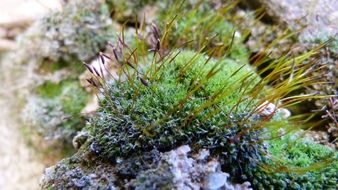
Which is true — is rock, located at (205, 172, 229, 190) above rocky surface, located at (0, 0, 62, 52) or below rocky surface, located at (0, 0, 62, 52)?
below

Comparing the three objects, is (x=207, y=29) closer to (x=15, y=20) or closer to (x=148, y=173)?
(x=148, y=173)

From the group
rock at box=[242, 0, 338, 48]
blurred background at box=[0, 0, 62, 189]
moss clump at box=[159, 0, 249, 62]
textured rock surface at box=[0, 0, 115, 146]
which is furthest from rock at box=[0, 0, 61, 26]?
rock at box=[242, 0, 338, 48]

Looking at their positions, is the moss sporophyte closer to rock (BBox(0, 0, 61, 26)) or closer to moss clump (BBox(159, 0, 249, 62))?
moss clump (BBox(159, 0, 249, 62))

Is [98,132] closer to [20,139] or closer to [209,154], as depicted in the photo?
[209,154]

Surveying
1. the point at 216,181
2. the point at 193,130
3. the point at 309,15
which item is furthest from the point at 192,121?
the point at 309,15

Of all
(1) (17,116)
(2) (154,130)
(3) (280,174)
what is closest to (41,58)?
(1) (17,116)

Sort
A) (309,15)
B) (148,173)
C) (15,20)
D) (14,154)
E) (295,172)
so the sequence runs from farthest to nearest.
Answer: (15,20)
(14,154)
(309,15)
(295,172)
(148,173)
